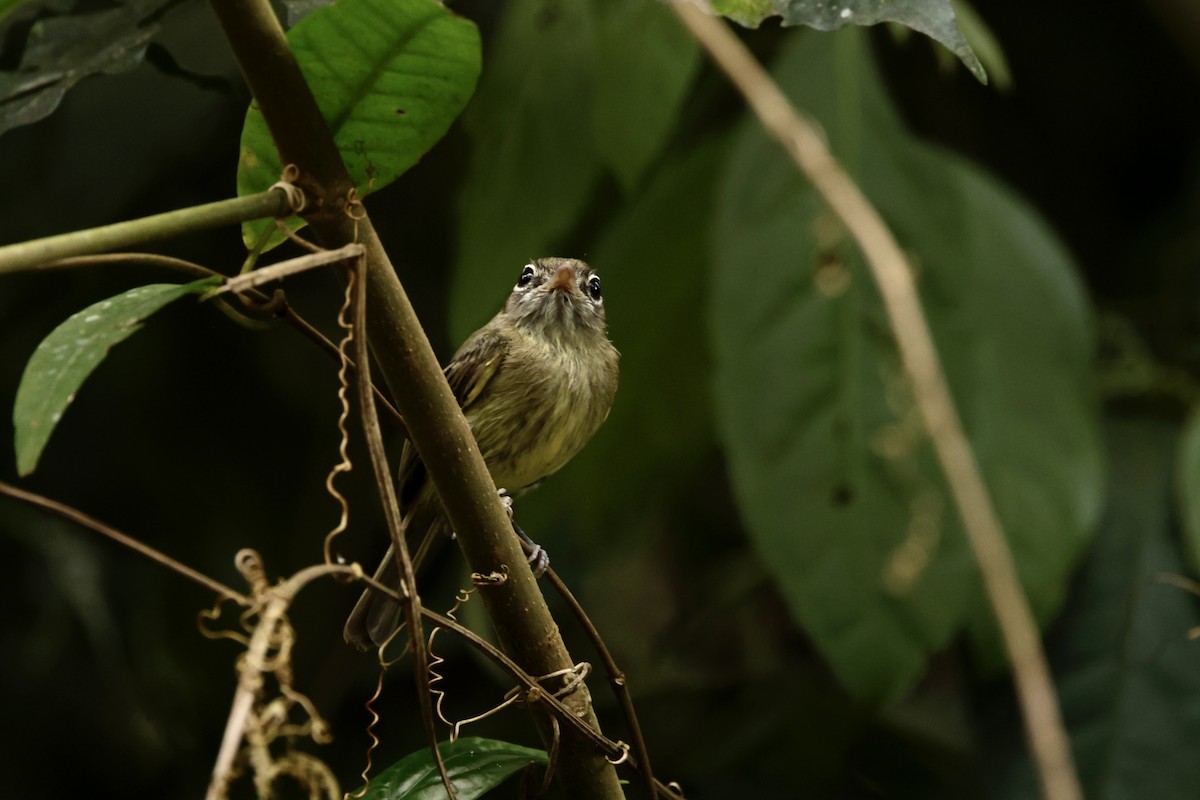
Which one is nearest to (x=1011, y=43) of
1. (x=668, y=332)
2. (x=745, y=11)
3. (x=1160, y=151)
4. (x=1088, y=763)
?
(x=1160, y=151)

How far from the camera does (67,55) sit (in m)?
1.72

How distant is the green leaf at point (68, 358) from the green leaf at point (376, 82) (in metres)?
0.14

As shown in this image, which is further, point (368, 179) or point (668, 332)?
point (668, 332)

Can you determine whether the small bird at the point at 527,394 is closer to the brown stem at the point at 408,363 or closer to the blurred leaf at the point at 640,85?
the blurred leaf at the point at 640,85

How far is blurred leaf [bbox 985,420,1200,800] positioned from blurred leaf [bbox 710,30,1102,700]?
0.96 ft

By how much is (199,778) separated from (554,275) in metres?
1.59

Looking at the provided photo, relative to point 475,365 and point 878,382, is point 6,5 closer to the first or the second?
point 475,365

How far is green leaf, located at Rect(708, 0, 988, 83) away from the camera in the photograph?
4.47 feet

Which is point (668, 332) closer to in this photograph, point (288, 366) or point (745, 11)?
point (288, 366)

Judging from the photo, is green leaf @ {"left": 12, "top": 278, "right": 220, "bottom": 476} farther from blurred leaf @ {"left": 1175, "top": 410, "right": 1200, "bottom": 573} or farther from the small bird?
blurred leaf @ {"left": 1175, "top": 410, "right": 1200, "bottom": 573}

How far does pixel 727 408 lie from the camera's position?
2.71m

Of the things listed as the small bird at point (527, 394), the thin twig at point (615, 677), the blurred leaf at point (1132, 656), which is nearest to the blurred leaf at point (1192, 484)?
the blurred leaf at point (1132, 656)

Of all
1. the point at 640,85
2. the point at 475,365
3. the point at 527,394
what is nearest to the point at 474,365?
the point at 475,365

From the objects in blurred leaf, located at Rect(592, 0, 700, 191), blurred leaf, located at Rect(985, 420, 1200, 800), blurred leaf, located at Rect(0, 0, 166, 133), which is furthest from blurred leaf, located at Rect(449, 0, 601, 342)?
blurred leaf, located at Rect(985, 420, 1200, 800)
